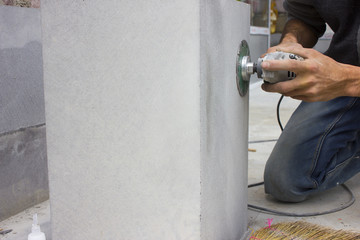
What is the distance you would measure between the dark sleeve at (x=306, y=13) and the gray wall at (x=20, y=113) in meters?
1.06

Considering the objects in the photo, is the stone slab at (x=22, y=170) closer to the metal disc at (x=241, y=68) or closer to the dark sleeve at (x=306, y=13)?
the metal disc at (x=241, y=68)

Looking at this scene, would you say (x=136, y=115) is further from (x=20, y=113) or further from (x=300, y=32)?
(x=300, y=32)

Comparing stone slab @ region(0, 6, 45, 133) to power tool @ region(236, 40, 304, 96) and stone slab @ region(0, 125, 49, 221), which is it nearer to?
stone slab @ region(0, 125, 49, 221)

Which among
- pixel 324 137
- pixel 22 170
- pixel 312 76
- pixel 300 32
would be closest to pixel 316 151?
pixel 324 137

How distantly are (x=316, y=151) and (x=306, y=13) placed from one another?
0.60 meters

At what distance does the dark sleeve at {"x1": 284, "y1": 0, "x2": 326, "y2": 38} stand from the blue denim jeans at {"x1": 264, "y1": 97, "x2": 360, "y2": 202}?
358 millimetres

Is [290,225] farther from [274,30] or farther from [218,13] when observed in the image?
[274,30]

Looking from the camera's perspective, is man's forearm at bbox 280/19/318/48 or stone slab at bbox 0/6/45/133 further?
man's forearm at bbox 280/19/318/48

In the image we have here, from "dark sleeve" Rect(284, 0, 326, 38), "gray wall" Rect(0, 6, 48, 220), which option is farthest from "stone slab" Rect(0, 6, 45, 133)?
"dark sleeve" Rect(284, 0, 326, 38)

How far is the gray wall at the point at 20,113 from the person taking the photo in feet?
4.68

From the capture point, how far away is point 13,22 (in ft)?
4.74

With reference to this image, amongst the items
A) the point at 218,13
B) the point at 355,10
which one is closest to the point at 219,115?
the point at 218,13

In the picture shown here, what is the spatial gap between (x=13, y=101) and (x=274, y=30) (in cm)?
633

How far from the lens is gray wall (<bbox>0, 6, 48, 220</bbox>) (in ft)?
4.68
